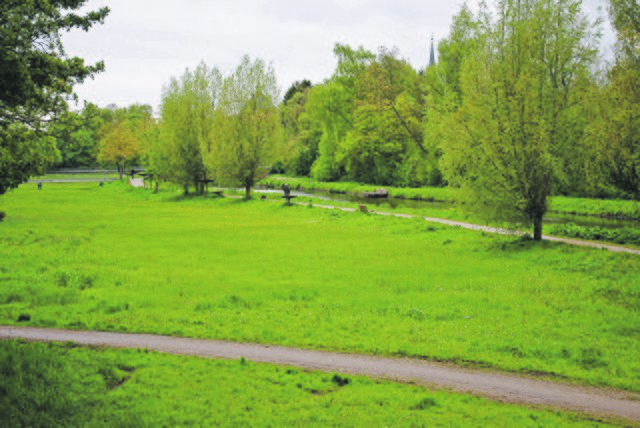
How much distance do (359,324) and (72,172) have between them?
13263 cm

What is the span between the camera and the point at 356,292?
1834 centimetres

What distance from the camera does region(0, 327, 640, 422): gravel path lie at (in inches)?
393

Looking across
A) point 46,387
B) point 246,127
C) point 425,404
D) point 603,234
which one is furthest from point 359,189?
point 46,387

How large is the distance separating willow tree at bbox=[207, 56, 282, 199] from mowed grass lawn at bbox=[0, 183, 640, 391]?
28.1 meters

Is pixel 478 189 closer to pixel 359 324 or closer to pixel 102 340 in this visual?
pixel 359 324

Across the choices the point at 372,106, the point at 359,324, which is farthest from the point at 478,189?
the point at 372,106

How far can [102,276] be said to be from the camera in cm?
2039

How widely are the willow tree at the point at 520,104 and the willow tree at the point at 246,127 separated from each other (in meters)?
36.6

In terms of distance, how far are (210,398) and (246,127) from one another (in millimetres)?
53190

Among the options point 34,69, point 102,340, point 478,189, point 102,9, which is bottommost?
point 102,340

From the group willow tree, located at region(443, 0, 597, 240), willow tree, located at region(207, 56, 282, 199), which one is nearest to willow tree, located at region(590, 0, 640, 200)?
willow tree, located at region(443, 0, 597, 240)

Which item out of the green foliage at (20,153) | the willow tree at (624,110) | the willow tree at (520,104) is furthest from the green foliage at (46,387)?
the willow tree at (624,110)

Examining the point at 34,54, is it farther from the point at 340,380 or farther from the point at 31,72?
the point at 340,380

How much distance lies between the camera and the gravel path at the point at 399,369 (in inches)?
393
